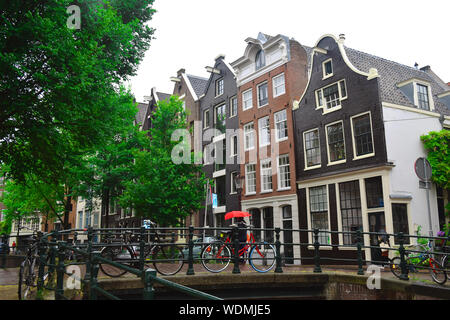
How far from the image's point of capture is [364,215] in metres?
18.7

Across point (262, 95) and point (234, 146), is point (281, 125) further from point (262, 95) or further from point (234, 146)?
point (234, 146)

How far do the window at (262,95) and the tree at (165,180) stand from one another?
574 centimetres

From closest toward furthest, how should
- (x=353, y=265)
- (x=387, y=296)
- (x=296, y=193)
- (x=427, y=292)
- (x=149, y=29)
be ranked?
(x=427, y=292), (x=387, y=296), (x=149, y=29), (x=353, y=265), (x=296, y=193)

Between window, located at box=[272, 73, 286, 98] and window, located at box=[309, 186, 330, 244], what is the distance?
7101 mm

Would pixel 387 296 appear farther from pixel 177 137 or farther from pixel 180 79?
pixel 180 79

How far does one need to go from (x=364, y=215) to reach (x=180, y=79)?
23.9m

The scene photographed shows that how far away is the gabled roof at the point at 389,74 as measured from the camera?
1948 centimetres

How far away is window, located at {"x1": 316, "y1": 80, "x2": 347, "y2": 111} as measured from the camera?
2070 cm

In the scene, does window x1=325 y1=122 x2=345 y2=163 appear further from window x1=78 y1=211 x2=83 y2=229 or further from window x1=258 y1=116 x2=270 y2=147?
window x1=78 y1=211 x2=83 y2=229

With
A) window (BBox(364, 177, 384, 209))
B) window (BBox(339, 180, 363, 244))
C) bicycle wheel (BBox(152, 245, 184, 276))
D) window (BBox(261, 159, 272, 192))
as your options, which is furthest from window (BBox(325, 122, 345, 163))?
bicycle wheel (BBox(152, 245, 184, 276))

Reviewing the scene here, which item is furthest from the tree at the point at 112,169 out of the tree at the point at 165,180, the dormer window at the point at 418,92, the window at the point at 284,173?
the dormer window at the point at 418,92

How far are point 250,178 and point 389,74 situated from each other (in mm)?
11009
